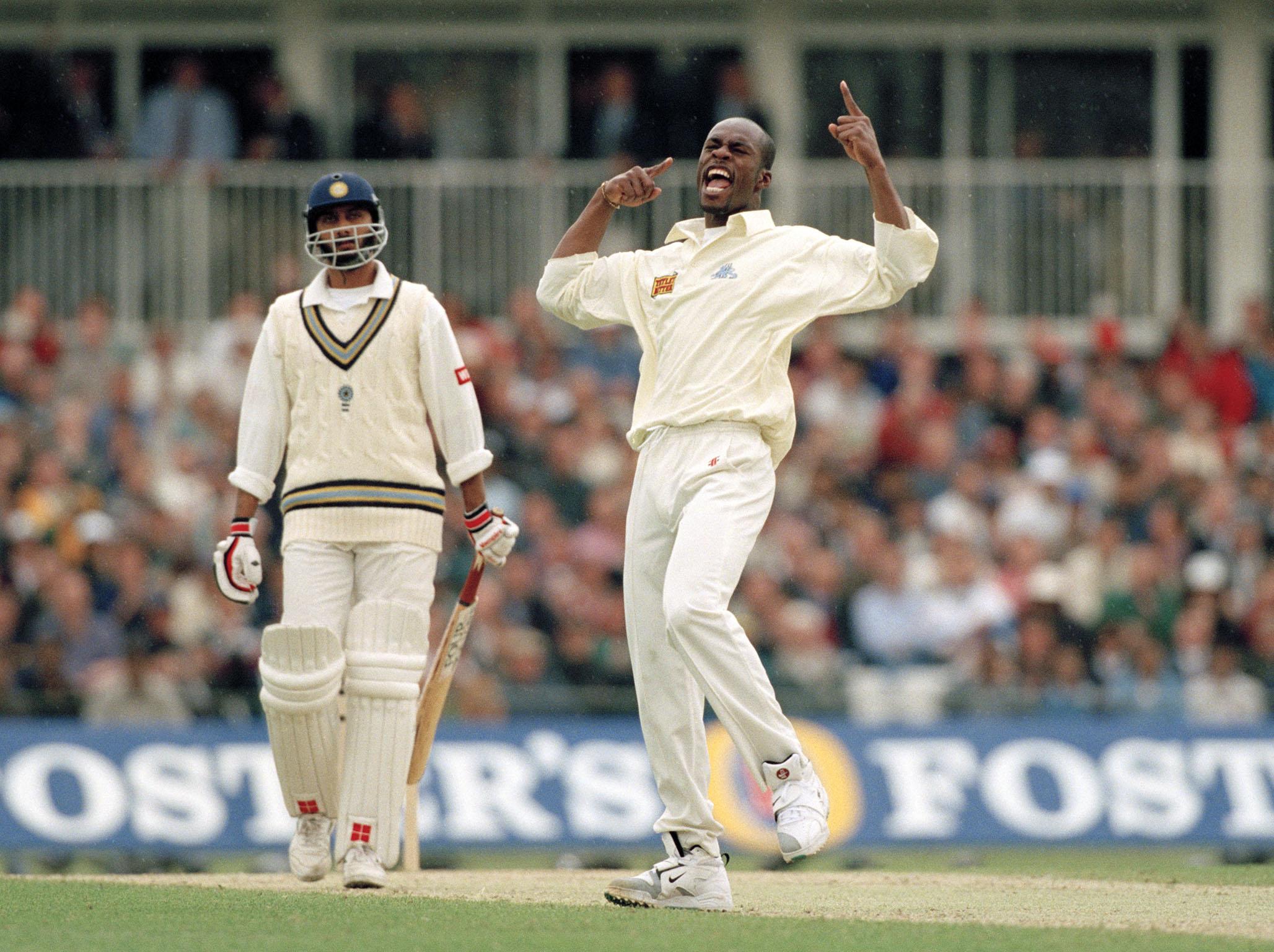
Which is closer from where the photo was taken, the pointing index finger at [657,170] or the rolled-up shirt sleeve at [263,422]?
the pointing index finger at [657,170]

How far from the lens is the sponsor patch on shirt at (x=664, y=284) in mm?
7633

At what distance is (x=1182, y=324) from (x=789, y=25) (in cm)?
450

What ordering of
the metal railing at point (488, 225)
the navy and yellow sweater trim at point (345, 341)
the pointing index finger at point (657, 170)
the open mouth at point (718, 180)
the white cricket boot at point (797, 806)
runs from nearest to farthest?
the white cricket boot at point (797, 806) < the open mouth at point (718, 180) < the pointing index finger at point (657, 170) < the navy and yellow sweater trim at point (345, 341) < the metal railing at point (488, 225)

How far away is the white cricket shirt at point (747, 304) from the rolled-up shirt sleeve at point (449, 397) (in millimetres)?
798

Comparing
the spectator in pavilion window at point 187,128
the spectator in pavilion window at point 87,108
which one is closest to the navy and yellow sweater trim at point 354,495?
the spectator in pavilion window at point 187,128

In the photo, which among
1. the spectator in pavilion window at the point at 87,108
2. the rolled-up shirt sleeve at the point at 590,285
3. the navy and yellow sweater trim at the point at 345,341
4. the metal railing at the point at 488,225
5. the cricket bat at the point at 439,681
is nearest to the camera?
the rolled-up shirt sleeve at the point at 590,285

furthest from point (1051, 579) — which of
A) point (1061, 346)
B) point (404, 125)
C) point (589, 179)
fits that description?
point (404, 125)

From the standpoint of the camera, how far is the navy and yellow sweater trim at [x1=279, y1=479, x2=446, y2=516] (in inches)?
318

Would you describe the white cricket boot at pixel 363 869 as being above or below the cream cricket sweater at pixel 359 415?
below

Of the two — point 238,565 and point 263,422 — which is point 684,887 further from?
point 263,422

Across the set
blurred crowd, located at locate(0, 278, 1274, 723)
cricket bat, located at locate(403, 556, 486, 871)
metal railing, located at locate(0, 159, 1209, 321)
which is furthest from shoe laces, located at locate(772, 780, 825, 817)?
metal railing, located at locate(0, 159, 1209, 321)

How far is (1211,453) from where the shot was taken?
15812mm

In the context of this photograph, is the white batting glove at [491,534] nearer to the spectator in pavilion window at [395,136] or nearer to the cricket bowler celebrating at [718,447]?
the cricket bowler celebrating at [718,447]

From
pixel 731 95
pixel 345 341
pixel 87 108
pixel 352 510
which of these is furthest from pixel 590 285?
pixel 87 108
